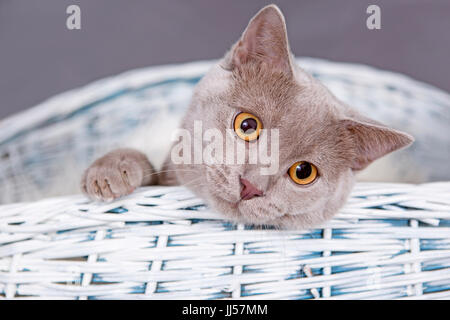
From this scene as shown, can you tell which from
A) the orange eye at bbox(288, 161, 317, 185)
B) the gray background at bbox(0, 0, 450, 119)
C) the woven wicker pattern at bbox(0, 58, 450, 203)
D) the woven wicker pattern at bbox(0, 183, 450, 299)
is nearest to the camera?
the woven wicker pattern at bbox(0, 183, 450, 299)

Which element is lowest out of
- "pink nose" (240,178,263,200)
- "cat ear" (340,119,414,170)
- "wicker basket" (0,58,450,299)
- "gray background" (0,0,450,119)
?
"wicker basket" (0,58,450,299)

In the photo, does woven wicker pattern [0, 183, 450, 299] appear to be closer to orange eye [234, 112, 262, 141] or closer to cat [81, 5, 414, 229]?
cat [81, 5, 414, 229]

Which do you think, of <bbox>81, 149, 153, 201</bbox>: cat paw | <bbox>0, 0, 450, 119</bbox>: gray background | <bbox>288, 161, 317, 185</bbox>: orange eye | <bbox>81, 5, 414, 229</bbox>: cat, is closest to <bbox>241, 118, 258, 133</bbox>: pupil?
<bbox>81, 5, 414, 229</bbox>: cat

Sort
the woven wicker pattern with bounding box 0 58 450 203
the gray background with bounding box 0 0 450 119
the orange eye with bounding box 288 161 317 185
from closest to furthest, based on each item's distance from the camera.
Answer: the orange eye with bounding box 288 161 317 185 → the gray background with bounding box 0 0 450 119 → the woven wicker pattern with bounding box 0 58 450 203

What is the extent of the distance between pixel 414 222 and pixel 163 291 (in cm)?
58

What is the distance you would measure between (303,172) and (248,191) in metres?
0.16

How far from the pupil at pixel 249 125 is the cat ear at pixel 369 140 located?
220 mm

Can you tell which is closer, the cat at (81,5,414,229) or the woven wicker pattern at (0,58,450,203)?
the cat at (81,5,414,229)

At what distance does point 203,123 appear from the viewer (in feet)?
3.38

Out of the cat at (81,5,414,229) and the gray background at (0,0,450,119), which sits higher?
the gray background at (0,0,450,119)

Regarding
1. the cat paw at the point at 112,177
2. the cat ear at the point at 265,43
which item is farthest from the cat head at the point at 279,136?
the cat paw at the point at 112,177

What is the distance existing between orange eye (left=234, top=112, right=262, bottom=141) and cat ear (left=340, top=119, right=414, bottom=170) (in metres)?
0.22

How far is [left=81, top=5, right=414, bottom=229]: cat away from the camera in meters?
0.92

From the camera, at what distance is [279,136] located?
3.11ft
